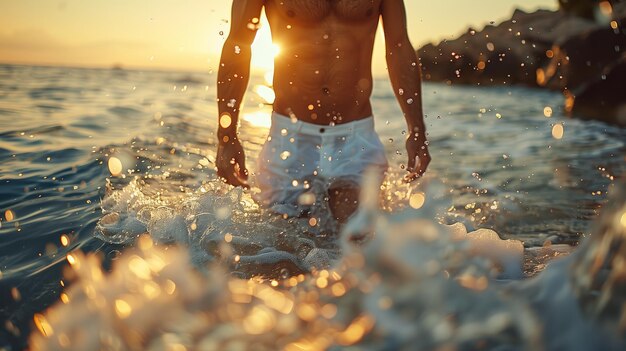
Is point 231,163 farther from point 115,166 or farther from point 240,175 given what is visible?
point 115,166

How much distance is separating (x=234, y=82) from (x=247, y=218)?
82 cm

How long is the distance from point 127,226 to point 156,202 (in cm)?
51

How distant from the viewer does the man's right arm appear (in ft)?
11.2

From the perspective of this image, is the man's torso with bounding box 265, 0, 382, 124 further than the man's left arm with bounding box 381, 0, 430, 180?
No

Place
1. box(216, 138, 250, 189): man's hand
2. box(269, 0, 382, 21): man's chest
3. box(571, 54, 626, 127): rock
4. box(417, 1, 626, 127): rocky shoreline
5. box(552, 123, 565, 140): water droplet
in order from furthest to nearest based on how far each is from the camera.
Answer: box(417, 1, 626, 127): rocky shoreline < box(571, 54, 626, 127): rock < box(552, 123, 565, 140): water droplet < box(269, 0, 382, 21): man's chest < box(216, 138, 250, 189): man's hand

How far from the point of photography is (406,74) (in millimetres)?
3818

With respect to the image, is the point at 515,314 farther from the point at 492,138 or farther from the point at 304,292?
the point at 492,138

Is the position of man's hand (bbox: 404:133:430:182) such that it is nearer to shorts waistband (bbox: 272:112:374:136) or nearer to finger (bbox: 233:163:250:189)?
shorts waistband (bbox: 272:112:374:136)

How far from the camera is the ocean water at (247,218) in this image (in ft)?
4.87

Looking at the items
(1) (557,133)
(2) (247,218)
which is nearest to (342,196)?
(2) (247,218)

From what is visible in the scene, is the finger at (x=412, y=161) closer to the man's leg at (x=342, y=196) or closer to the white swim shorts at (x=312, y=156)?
the white swim shorts at (x=312, y=156)

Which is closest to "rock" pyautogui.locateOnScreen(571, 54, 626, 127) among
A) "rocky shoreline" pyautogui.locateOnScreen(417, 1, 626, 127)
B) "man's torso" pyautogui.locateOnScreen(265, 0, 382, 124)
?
"rocky shoreline" pyautogui.locateOnScreen(417, 1, 626, 127)

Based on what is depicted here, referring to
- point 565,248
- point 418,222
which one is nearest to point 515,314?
point 418,222

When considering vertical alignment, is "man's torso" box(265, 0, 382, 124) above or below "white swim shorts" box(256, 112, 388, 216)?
above
